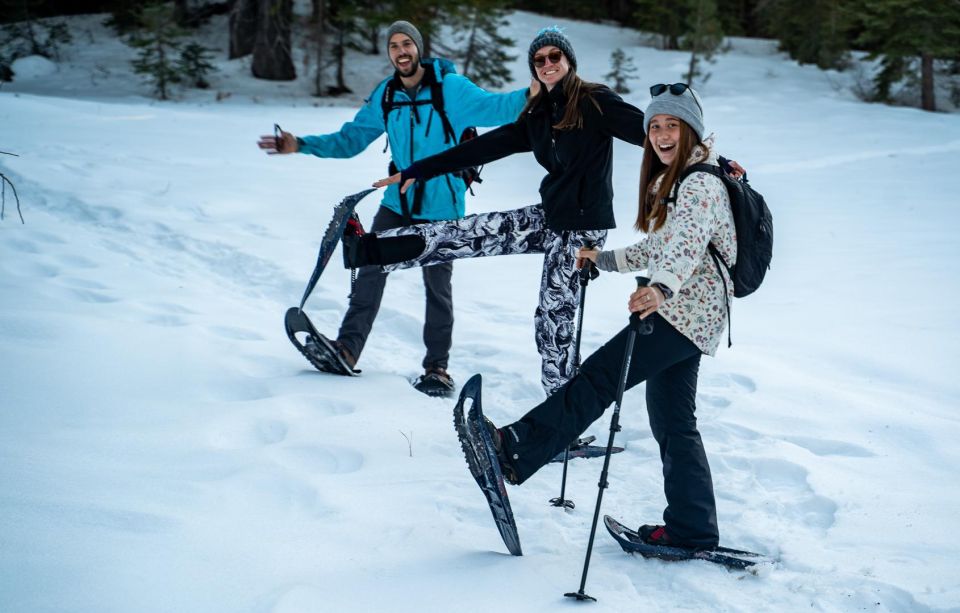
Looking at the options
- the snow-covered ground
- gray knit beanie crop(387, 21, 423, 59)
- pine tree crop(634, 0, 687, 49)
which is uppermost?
pine tree crop(634, 0, 687, 49)

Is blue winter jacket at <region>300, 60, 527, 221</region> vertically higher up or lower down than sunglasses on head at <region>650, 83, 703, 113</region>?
lower down

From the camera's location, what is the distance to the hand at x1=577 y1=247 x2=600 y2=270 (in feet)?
11.4

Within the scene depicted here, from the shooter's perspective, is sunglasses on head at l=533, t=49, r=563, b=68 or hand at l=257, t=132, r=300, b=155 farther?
hand at l=257, t=132, r=300, b=155

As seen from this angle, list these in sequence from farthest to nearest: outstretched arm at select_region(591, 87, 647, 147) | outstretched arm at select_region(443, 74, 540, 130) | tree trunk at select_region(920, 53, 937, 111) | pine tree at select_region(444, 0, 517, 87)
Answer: pine tree at select_region(444, 0, 517, 87)
tree trunk at select_region(920, 53, 937, 111)
outstretched arm at select_region(443, 74, 540, 130)
outstretched arm at select_region(591, 87, 647, 147)

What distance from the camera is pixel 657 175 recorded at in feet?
10.5

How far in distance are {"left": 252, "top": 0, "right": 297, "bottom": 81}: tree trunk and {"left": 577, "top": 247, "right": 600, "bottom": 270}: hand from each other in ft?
71.4

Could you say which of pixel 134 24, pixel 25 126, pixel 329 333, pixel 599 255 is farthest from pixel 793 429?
pixel 134 24

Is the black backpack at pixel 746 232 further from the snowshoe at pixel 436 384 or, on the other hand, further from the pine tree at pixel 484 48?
the pine tree at pixel 484 48

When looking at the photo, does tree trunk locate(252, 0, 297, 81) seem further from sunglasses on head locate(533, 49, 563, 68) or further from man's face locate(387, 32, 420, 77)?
sunglasses on head locate(533, 49, 563, 68)

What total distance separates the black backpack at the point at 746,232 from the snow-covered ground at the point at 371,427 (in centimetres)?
120

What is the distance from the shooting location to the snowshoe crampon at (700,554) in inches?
123


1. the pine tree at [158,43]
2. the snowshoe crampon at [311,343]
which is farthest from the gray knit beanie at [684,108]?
the pine tree at [158,43]

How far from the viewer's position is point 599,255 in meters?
3.47

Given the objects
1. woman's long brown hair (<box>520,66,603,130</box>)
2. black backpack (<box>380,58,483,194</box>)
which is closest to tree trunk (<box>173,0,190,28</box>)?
black backpack (<box>380,58,483,194</box>)
